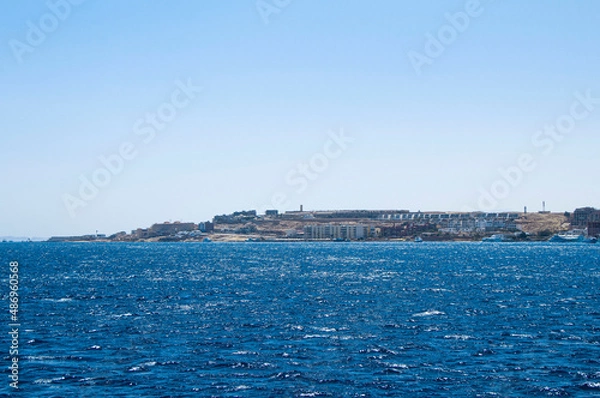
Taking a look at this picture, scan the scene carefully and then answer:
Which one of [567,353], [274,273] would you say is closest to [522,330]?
[567,353]

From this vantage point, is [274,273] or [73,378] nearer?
[73,378]

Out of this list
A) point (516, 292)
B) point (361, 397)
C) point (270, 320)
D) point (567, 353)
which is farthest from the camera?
point (516, 292)

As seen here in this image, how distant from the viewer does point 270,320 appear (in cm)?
6419

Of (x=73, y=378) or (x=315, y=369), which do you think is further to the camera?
(x=315, y=369)

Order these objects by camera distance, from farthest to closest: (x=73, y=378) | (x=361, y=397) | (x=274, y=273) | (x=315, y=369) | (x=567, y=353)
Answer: (x=274, y=273), (x=567, y=353), (x=315, y=369), (x=73, y=378), (x=361, y=397)

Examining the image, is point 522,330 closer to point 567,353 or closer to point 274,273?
point 567,353

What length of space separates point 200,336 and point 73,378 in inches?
613

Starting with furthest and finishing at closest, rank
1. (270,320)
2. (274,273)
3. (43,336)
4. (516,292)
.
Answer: (274,273)
(516,292)
(270,320)
(43,336)

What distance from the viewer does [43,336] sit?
182ft

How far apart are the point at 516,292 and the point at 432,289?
11665mm

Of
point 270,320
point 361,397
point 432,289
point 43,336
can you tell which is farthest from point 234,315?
point 432,289

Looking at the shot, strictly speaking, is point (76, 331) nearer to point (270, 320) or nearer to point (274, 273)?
point (270, 320)

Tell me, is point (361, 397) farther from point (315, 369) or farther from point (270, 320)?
point (270, 320)

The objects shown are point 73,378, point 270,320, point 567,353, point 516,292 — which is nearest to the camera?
point 73,378
